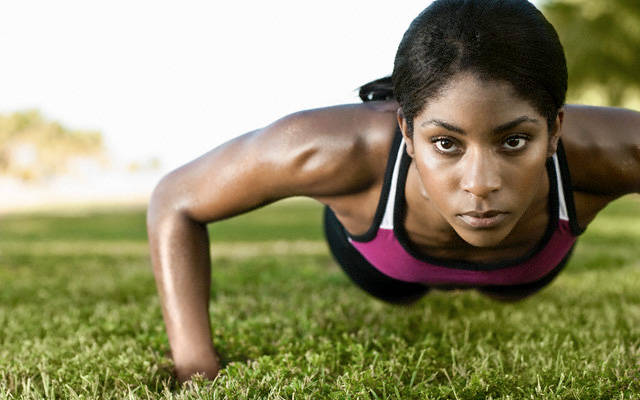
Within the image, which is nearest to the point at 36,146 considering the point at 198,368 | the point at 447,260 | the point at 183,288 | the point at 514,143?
the point at 183,288

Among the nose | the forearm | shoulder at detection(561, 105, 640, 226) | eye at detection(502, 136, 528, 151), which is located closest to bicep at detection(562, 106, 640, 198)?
shoulder at detection(561, 105, 640, 226)

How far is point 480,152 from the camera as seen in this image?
6.43 ft

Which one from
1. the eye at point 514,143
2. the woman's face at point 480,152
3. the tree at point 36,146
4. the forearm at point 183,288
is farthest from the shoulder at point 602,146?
the tree at point 36,146

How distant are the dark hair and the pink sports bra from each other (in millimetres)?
432

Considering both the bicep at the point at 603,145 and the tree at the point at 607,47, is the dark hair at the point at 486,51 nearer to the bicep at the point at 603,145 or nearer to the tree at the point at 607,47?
the bicep at the point at 603,145

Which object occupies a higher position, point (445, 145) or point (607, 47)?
point (607, 47)

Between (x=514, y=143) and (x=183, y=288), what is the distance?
1429 mm

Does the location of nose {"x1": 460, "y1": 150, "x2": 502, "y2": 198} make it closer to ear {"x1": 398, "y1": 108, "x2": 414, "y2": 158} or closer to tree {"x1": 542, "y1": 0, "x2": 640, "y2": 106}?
ear {"x1": 398, "y1": 108, "x2": 414, "y2": 158}

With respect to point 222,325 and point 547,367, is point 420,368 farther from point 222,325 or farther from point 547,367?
point 222,325

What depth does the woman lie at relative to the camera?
1955mm

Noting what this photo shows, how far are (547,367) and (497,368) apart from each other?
7.2 inches

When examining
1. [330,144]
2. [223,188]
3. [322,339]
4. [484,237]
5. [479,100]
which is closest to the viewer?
[479,100]

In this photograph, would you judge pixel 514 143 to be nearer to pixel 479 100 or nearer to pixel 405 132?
pixel 479 100

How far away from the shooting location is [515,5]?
203 cm
